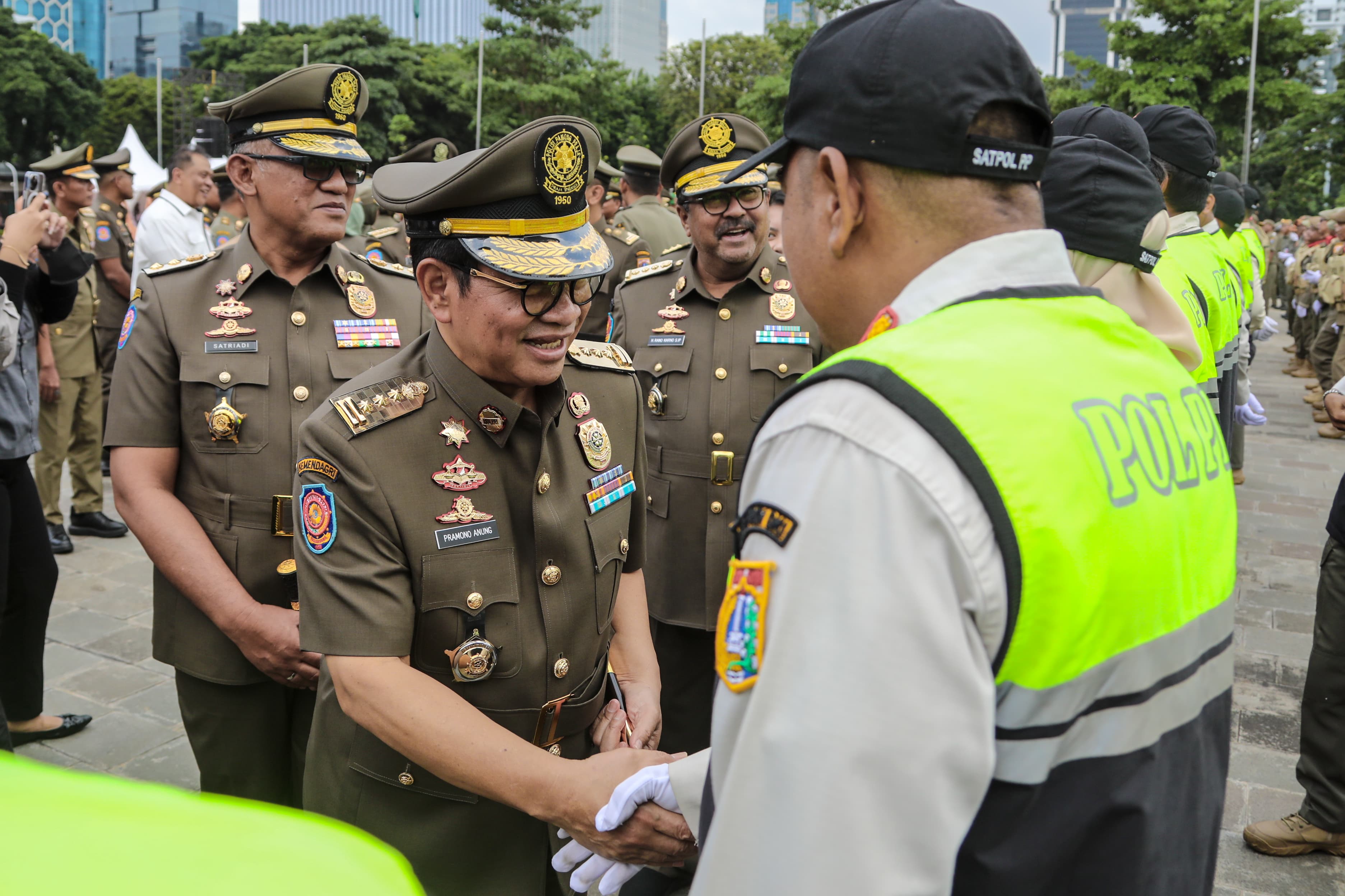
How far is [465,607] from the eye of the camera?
2064mm

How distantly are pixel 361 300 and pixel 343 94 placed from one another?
Result: 0.65 metres

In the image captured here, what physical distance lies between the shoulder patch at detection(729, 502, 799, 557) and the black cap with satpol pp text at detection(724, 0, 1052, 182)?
45 centimetres

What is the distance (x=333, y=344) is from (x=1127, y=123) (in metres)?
2.64

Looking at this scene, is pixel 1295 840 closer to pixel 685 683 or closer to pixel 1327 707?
pixel 1327 707

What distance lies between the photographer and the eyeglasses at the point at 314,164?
9.99 ft

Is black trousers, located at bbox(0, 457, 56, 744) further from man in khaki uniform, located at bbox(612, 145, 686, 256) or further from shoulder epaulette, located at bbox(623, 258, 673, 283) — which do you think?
man in khaki uniform, located at bbox(612, 145, 686, 256)

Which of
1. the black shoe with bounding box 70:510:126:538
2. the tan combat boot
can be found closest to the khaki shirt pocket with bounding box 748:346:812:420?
the tan combat boot

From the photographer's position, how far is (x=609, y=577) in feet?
7.76

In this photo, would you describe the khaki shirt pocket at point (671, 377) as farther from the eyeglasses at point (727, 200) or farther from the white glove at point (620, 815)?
the white glove at point (620, 815)

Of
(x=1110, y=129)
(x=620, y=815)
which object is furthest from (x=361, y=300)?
(x=1110, y=129)

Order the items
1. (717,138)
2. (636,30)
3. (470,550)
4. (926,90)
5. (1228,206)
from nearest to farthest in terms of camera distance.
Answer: (926,90)
(470,550)
(717,138)
(1228,206)
(636,30)

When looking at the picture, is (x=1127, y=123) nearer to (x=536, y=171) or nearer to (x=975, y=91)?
(x=536, y=171)

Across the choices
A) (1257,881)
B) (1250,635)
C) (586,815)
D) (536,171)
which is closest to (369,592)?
(586,815)

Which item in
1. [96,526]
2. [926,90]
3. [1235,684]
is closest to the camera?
[926,90]
